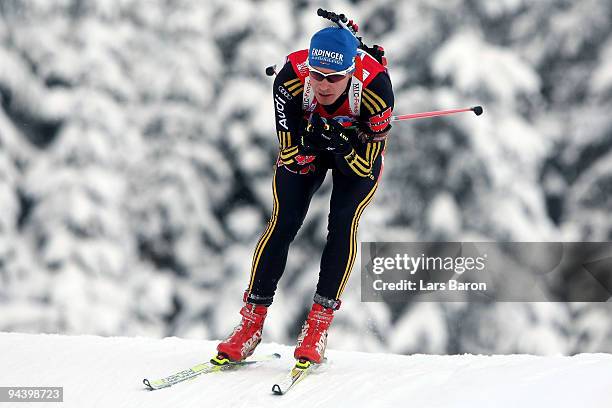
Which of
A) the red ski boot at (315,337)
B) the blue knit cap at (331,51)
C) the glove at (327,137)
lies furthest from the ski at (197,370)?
the blue knit cap at (331,51)

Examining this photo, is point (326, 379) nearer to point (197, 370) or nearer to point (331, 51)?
point (197, 370)

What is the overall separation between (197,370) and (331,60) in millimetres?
1759

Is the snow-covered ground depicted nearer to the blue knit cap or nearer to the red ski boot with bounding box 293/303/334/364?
the red ski boot with bounding box 293/303/334/364

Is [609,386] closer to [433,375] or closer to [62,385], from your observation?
[433,375]

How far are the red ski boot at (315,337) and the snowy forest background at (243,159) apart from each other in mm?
7966

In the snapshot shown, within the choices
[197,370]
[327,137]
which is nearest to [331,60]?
[327,137]

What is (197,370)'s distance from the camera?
15.5ft

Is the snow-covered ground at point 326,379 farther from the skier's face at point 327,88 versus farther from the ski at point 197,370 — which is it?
the skier's face at point 327,88

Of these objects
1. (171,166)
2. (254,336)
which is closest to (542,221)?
(171,166)

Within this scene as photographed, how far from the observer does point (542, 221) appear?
44.0 feet

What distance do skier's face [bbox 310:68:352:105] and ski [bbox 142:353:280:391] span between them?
1.50 m

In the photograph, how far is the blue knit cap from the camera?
14.8ft

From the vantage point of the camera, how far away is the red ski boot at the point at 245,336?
16.0 ft

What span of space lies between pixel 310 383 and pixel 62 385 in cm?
128
